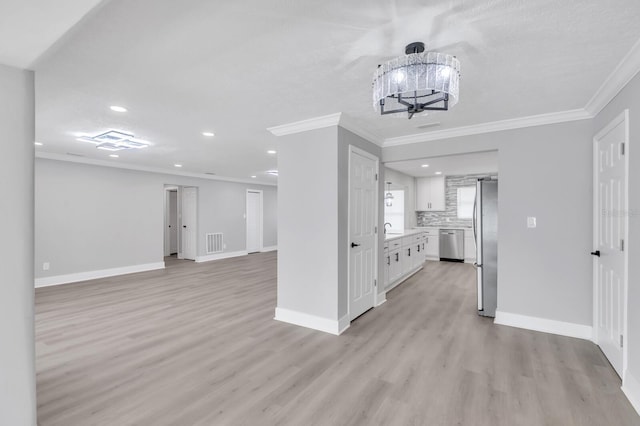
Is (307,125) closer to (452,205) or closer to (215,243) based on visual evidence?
(215,243)

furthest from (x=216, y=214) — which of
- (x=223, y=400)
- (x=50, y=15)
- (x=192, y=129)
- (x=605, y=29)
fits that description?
(x=605, y=29)

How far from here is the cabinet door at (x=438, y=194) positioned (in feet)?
28.0

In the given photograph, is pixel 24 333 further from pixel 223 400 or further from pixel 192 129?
pixel 192 129

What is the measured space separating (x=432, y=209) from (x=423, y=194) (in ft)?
1.66

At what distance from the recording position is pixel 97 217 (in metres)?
6.34

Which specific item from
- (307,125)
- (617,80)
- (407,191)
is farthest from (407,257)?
(617,80)

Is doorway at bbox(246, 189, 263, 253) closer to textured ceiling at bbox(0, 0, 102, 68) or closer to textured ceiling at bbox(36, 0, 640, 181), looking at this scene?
textured ceiling at bbox(36, 0, 640, 181)

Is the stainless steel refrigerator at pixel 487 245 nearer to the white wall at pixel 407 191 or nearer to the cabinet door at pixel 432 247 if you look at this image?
the white wall at pixel 407 191

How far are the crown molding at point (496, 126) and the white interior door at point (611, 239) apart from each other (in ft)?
1.18

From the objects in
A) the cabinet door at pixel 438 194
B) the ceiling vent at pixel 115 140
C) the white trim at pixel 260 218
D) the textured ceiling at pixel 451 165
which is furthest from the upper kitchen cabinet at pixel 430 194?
the ceiling vent at pixel 115 140

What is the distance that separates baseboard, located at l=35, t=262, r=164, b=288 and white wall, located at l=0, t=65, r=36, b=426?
509 cm

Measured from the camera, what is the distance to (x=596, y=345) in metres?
3.09

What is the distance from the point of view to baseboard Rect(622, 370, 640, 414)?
6.90 ft

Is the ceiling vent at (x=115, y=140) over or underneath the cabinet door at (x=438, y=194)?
over
